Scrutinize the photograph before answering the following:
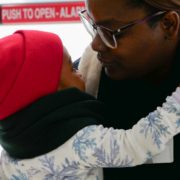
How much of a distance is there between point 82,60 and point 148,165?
0.39 m

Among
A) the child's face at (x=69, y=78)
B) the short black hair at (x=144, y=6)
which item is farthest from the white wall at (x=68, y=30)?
the short black hair at (x=144, y=6)

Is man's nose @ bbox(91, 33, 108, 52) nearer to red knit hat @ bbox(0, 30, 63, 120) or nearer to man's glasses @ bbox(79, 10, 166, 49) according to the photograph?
man's glasses @ bbox(79, 10, 166, 49)

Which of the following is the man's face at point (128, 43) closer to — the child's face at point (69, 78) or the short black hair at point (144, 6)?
the short black hair at point (144, 6)

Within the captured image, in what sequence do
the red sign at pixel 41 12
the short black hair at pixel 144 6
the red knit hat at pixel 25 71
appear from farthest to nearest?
the red sign at pixel 41 12 → the red knit hat at pixel 25 71 → the short black hair at pixel 144 6

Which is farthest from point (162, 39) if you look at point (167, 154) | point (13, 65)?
point (13, 65)

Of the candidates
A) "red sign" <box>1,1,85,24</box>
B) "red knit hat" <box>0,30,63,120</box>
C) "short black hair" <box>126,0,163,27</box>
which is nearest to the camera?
"short black hair" <box>126,0,163,27</box>

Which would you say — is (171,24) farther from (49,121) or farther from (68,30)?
(68,30)

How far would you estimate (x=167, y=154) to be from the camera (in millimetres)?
993

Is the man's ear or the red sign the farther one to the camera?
the red sign

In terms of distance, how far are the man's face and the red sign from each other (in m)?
2.26

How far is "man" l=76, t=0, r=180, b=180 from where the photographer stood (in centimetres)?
93

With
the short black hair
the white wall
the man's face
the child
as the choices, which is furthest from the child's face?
the white wall

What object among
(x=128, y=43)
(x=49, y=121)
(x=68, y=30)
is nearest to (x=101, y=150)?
(x=49, y=121)

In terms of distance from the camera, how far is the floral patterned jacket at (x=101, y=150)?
92cm
